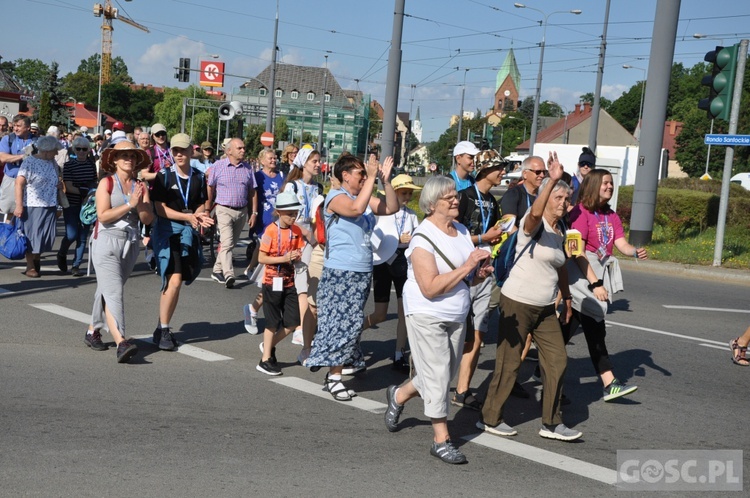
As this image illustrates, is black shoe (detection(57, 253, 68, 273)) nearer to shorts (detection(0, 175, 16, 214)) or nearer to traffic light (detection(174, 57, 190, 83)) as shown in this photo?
shorts (detection(0, 175, 16, 214))

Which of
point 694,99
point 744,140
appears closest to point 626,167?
point 744,140

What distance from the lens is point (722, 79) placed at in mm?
15656

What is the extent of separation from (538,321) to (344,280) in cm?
152

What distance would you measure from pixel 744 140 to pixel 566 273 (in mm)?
10902

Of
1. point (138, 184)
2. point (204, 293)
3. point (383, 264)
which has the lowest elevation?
point (204, 293)

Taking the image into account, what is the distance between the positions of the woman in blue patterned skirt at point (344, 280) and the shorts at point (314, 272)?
944 millimetres

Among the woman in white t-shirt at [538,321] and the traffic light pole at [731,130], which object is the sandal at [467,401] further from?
the traffic light pole at [731,130]

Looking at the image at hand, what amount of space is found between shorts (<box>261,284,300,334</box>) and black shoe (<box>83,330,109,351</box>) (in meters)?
1.58

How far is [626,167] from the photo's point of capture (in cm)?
3753

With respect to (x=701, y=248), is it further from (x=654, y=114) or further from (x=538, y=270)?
(x=538, y=270)

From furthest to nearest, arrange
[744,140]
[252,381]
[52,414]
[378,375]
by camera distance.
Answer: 1. [744,140]
2. [378,375]
3. [252,381]
4. [52,414]

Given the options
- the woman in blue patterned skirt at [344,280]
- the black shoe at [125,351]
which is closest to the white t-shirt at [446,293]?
the woman in blue patterned skirt at [344,280]

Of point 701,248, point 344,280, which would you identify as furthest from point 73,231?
point 701,248

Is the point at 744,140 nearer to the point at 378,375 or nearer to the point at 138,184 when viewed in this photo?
the point at 378,375
